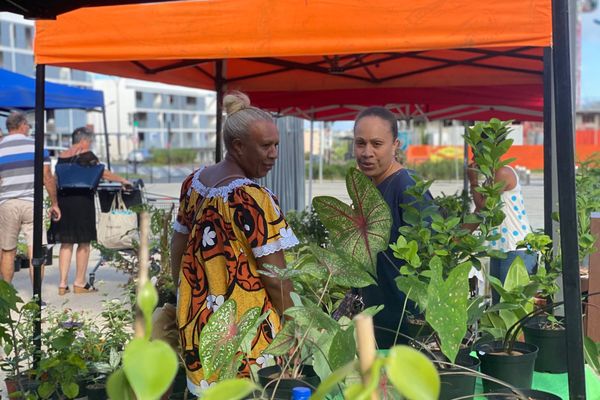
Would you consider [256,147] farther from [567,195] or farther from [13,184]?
[13,184]

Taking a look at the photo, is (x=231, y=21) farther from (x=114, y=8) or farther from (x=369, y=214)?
(x=369, y=214)

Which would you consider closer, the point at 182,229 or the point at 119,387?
the point at 119,387

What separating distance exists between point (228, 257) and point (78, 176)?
4.43 m

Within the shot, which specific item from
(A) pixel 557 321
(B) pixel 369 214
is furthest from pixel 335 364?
(A) pixel 557 321

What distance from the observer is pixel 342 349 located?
39.2 inches

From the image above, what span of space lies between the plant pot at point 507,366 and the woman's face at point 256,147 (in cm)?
87

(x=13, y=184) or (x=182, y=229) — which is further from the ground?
(x=13, y=184)

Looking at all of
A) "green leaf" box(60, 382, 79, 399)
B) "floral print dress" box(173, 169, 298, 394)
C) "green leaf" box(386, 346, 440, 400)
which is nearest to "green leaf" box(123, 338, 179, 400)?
Result: "green leaf" box(386, 346, 440, 400)

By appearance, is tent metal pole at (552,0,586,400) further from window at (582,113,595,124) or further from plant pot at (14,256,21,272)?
window at (582,113,595,124)

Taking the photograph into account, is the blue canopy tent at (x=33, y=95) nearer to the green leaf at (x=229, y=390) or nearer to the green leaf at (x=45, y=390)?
the green leaf at (x=45, y=390)

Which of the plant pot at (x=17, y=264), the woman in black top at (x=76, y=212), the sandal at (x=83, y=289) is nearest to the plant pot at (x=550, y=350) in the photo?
the woman in black top at (x=76, y=212)

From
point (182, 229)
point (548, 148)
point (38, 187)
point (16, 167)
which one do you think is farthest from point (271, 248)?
point (16, 167)

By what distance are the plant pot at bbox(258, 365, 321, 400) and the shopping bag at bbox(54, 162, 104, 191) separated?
4.93m

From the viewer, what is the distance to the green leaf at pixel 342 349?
990 mm
